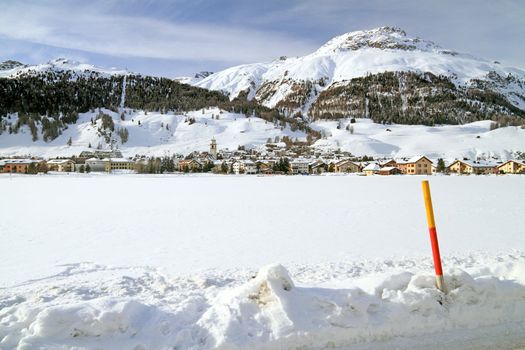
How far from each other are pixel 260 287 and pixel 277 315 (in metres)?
0.47

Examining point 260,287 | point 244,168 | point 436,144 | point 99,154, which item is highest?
point 99,154

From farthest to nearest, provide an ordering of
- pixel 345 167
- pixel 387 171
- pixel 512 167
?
pixel 345 167 < pixel 387 171 < pixel 512 167

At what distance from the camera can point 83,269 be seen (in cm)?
735

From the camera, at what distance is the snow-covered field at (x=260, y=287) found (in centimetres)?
402

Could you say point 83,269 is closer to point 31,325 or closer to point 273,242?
point 31,325

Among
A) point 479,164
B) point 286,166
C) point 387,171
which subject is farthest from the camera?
point 286,166

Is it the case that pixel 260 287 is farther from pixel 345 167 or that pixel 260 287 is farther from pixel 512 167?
pixel 345 167

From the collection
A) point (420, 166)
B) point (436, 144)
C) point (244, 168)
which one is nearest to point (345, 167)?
point (420, 166)

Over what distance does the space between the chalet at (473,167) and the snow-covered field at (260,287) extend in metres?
98.0

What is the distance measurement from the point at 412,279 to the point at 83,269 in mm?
5931

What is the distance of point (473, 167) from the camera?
9925 centimetres

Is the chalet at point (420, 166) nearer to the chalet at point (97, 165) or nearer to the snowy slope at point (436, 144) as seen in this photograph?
the snowy slope at point (436, 144)

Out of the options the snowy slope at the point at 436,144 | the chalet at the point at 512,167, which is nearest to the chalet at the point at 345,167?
the chalet at the point at 512,167

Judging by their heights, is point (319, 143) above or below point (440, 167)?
above
